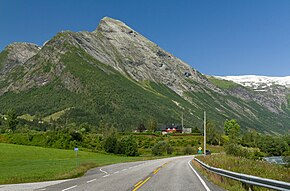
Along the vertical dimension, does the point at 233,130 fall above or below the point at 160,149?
above

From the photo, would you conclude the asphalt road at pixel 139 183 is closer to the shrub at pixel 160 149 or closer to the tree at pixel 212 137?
the shrub at pixel 160 149

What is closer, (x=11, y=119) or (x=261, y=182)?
(x=261, y=182)

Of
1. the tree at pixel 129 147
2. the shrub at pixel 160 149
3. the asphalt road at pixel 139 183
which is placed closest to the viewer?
the asphalt road at pixel 139 183

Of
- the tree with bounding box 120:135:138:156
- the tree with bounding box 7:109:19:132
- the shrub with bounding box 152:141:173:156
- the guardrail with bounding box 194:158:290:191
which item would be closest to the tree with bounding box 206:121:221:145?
the shrub with bounding box 152:141:173:156

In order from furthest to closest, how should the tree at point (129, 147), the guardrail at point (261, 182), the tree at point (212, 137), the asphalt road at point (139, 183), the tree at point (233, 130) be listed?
1. the tree at point (212, 137)
2. the tree at point (233, 130)
3. the tree at point (129, 147)
4. the asphalt road at point (139, 183)
5. the guardrail at point (261, 182)

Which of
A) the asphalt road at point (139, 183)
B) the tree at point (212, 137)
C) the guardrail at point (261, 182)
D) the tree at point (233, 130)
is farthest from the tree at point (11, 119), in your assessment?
the guardrail at point (261, 182)

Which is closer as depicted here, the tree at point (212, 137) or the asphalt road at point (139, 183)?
the asphalt road at point (139, 183)

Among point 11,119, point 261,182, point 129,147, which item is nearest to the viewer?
point 261,182

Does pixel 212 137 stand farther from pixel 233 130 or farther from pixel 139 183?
pixel 139 183

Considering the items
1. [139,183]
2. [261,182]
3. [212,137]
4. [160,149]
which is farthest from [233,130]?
[261,182]

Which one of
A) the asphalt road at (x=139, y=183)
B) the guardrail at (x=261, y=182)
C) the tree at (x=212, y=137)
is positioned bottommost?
the asphalt road at (x=139, y=183)

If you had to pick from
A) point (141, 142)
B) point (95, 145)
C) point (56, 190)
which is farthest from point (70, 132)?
point (56, 190)

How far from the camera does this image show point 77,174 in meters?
32.2

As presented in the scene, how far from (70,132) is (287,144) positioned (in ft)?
290
